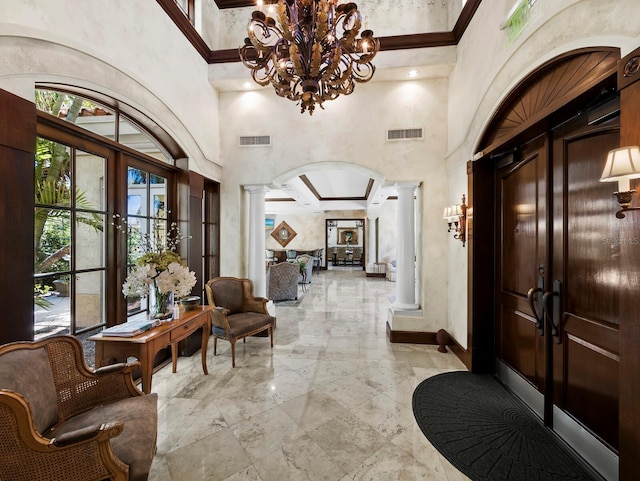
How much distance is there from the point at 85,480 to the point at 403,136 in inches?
177

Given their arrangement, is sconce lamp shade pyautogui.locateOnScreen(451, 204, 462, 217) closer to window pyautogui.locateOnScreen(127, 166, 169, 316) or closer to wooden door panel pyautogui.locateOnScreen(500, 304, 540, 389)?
wooden door panel pyautogui.locateOnScreen(500, 304, 540, 389)

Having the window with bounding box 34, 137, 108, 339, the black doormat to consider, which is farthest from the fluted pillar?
the window with bounding box 34, 137, 108, 339

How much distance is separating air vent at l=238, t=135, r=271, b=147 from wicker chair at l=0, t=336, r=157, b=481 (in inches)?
133

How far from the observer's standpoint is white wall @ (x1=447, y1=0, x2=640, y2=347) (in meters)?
1.54

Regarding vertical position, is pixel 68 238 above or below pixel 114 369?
above

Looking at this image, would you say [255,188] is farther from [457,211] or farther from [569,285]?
[569,285]

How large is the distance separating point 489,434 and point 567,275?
54.6 inches

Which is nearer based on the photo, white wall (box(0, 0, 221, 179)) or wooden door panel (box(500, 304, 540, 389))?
white wall (box(0, 0, 221, 179))

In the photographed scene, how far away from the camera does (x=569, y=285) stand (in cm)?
201

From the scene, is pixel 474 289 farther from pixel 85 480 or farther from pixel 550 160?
pixel 85 480

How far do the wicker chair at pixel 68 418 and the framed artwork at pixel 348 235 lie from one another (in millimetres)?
15307

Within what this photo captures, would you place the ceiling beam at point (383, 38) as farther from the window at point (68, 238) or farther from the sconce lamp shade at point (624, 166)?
the sconce lamp shade at point (624, 166)

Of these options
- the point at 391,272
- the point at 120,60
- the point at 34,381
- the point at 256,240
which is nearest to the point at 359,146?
the point at 256,240

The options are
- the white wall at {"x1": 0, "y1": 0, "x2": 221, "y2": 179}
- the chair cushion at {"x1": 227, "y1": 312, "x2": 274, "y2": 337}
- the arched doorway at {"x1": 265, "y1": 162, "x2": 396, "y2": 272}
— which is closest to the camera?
the white wall at {"x1": 0, "y1": 0, "x2": 221, "y2": 179}
